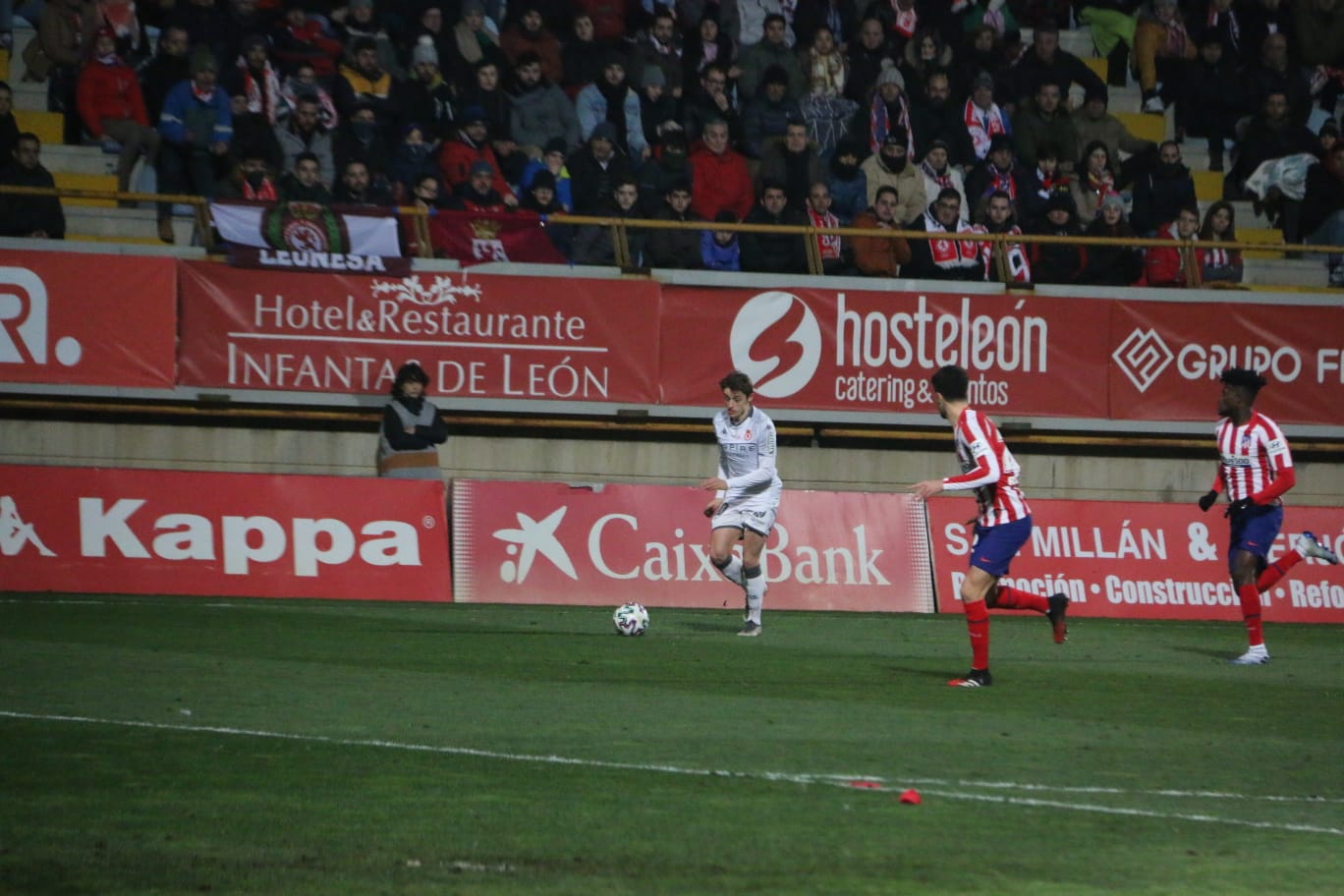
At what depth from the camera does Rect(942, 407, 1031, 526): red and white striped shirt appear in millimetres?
12039

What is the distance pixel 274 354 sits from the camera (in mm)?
20062

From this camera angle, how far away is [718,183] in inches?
845

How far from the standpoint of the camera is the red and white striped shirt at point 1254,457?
570 inches

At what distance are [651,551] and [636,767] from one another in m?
11.0

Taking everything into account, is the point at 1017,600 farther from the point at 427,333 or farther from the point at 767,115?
the point at 767,115

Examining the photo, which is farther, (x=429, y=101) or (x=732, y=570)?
(x=429, y=101)

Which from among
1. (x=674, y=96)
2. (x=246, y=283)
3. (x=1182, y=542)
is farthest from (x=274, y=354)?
(x=1182, y=542)

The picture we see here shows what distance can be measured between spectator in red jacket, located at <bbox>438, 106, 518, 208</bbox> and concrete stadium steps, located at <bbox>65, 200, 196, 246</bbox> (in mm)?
2857

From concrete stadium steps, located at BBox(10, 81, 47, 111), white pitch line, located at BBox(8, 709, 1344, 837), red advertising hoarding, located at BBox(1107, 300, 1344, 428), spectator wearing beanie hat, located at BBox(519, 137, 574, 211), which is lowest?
white pitch line, located at BBox(8, 709, 1344, 837)

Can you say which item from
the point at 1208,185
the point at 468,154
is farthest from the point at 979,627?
the point at 1208,185

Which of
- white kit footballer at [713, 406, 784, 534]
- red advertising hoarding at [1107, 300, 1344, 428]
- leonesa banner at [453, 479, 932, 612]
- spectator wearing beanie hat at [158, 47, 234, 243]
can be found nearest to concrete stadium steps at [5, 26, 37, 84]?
spectator wearing beanie hat at [158, 47, 234, 243]

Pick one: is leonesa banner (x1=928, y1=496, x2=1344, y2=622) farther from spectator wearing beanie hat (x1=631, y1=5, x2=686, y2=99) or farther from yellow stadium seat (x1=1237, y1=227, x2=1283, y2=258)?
spectator wearing beanie hat (x1=631, y1=5, x2=686, y2=99)

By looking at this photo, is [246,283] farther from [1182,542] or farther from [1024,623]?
[1182,542]

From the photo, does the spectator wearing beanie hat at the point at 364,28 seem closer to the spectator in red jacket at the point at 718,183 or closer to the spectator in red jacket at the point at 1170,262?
the spectator in red jacket at the point at 718,183
